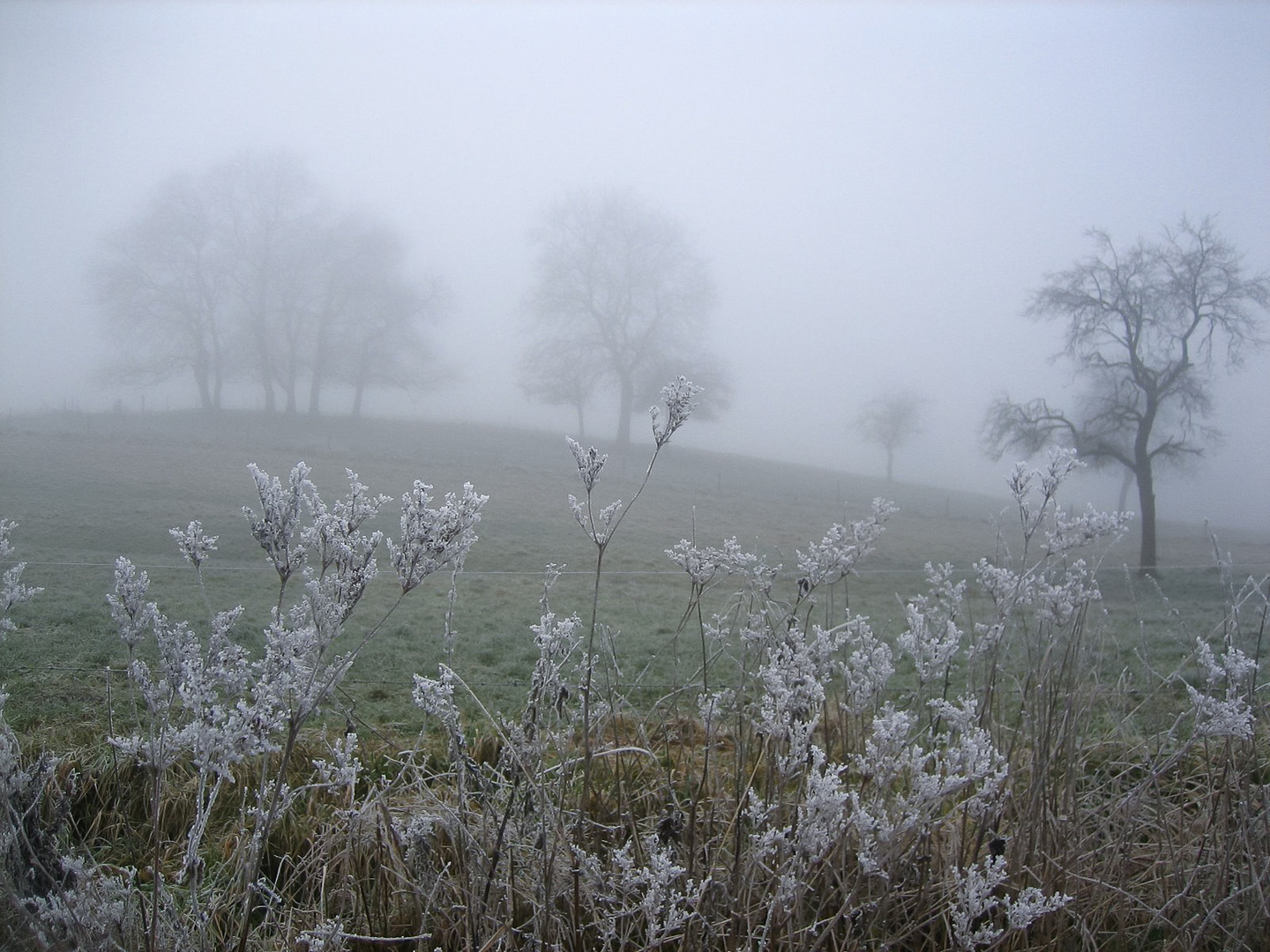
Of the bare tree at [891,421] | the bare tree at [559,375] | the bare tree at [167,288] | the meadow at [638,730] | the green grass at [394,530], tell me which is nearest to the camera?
the meadow at [638,730]

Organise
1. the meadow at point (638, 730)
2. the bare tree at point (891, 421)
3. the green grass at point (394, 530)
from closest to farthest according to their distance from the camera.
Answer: the meadow at point (638, 730) < the green grass at point (394, 530) < the bare tree at point (891, 421)

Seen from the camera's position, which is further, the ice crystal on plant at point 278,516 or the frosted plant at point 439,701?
the frosted plant at point 439,701

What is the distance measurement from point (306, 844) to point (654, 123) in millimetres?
3210

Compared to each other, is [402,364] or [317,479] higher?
[402,364]

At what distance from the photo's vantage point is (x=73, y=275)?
2863mm

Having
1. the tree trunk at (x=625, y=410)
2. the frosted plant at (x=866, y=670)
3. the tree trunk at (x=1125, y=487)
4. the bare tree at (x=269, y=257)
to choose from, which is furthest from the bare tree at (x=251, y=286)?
the tree trunk at (x=1125, y=487)

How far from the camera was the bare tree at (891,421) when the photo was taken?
3.93 meters

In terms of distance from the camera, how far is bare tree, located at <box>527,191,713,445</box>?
325cm

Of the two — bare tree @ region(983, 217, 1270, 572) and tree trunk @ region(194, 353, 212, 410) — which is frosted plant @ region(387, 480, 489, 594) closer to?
tree trunk @ region(194, 353, 212, 410)

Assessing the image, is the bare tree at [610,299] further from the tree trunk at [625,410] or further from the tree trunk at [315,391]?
the tree trunk at [315,391]

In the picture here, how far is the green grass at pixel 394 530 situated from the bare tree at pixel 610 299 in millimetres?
348

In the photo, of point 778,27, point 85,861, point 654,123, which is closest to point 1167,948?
point 85,861

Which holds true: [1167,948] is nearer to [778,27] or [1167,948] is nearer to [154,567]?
[154,567]

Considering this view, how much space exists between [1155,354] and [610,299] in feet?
8.89
